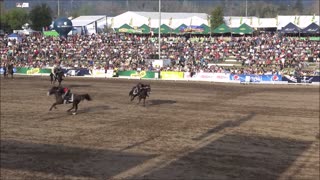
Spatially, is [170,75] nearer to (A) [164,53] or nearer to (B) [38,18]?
(A) [164,53]

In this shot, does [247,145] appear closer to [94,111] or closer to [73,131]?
[73,131]

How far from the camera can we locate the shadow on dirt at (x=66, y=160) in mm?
11797

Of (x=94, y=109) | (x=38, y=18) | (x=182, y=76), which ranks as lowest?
(x=94, y=109)

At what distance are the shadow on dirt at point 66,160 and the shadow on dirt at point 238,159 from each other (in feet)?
3.87

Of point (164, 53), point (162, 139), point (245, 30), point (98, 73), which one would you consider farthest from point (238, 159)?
point (245, 30)

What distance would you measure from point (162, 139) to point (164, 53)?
4002 cm

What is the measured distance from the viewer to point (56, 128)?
57.7 ft

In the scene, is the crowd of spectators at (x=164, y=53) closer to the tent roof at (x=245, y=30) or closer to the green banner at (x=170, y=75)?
the green banner at (x=170, y=75)

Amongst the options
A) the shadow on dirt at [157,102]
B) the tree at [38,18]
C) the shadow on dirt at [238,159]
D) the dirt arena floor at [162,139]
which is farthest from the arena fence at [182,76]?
the tree at [38,18]

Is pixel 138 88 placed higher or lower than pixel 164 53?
lower

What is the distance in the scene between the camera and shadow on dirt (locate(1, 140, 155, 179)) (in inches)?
464

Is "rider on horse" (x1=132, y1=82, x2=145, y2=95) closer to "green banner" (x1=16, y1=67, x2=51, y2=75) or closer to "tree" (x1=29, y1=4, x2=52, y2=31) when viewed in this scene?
"green banner" (x1=16, y1=67, x2=51, y2=75)

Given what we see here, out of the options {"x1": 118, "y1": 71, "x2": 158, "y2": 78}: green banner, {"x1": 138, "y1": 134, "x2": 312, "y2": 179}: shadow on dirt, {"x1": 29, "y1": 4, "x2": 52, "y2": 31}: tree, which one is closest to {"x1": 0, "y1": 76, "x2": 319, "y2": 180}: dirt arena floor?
{"x1": 138, "y1": 134, "x2": 312, "y2": 179}: shadow on dirt

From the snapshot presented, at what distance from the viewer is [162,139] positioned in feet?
52.0
